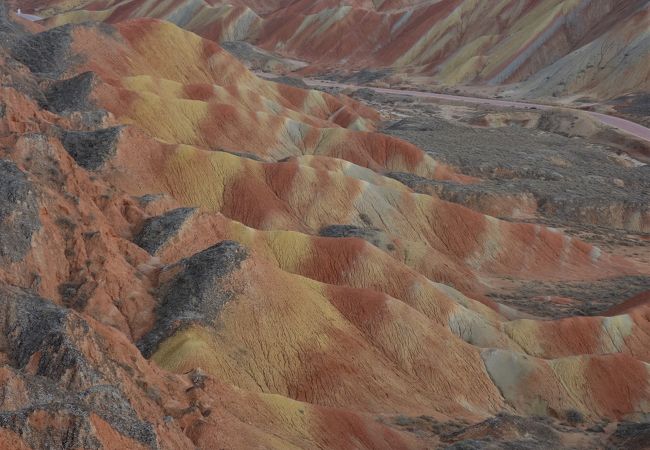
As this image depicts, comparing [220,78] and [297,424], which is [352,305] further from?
[220,78]

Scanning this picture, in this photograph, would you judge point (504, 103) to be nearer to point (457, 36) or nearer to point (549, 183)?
point (457, 36)

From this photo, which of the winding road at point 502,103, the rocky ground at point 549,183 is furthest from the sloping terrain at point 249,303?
the winding road at point 502,103

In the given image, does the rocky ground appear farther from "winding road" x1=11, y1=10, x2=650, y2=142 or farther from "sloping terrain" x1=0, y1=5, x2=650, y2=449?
"sloping terrain" x1=0, y1=5, x2=650, y2=449

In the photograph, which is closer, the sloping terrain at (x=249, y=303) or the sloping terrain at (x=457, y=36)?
the sloping terrain at (x=249, y=303)

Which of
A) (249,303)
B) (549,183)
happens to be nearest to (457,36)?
(549,183)

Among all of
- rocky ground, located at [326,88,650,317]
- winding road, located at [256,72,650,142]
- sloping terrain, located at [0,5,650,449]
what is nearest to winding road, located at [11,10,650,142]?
winding road, located at [256,72,650,142]

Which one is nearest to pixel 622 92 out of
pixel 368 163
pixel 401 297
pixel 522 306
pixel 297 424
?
pixel 368 163

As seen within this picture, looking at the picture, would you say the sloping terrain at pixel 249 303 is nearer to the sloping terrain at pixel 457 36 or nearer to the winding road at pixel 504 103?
the winding road at pixel 504 103
